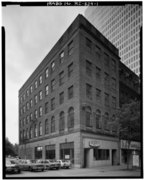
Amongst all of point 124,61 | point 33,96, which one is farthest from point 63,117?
point 124,61

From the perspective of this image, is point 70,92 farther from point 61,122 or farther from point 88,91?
point 61,122

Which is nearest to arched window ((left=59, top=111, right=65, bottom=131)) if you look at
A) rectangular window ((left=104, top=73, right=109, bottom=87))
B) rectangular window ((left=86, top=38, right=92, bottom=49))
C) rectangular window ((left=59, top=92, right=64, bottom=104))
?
rectangular window ((left=59, top=92, right=64, bottom=104))

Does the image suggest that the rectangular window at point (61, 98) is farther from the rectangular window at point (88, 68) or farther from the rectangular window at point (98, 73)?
the rectangular window at point (98, 73)

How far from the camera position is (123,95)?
575 inches

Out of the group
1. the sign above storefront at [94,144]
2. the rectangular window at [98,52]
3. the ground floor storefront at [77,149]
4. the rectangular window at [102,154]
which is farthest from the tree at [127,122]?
the rectangular window at [98,52]

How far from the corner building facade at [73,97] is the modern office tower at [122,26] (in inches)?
25.0

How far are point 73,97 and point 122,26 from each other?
188 inches

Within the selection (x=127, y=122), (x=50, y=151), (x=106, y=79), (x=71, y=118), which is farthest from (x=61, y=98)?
(x=127, y=122)

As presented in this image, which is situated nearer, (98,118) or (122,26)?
(122,26)

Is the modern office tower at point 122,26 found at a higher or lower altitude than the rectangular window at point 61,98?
higher

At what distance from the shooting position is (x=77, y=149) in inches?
651

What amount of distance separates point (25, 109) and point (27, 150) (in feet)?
7.90

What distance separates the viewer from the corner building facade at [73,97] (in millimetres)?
12891

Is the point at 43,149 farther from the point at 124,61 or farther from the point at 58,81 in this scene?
the point at 124,61
